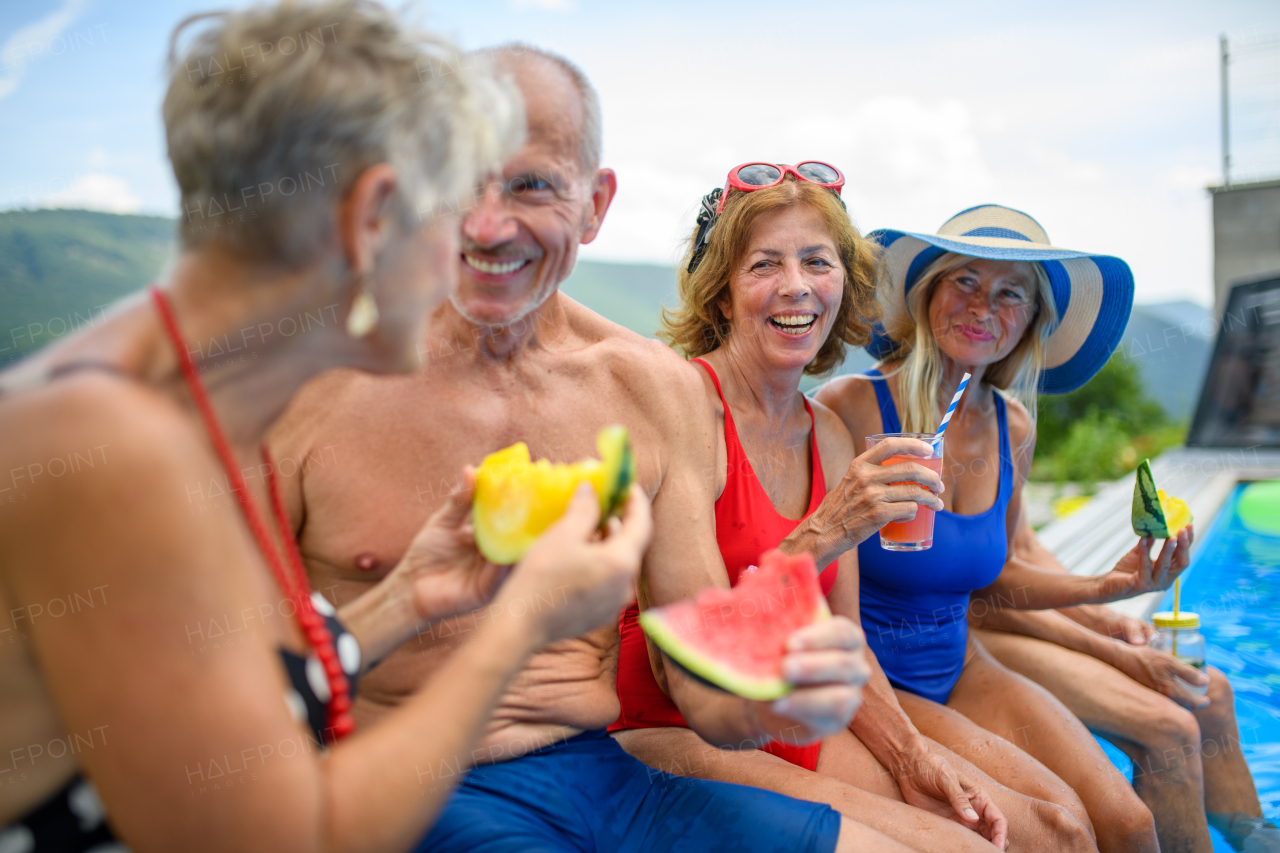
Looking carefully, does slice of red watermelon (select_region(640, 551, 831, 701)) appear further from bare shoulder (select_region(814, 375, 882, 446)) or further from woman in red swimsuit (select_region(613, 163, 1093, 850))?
bare shoulder (select_region(814, 375, 882, 446))

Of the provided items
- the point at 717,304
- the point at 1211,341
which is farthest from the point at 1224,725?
the point at 1211,341

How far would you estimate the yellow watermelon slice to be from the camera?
4.43ft

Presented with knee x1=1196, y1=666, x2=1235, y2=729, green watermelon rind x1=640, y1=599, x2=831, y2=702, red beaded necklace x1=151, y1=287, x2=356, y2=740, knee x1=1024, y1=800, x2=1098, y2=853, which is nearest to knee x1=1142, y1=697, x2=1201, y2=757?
knee x1=1196, y1=666, x2=1235, y2=729

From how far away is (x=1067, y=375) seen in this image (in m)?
3.77

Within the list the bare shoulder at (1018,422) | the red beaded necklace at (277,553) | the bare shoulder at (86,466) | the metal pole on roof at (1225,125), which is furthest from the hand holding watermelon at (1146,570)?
the metal pole on roof at (1225,125)

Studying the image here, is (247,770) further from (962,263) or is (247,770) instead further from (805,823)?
(962,263)

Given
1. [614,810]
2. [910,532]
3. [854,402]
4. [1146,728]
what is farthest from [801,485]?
[1146,728]

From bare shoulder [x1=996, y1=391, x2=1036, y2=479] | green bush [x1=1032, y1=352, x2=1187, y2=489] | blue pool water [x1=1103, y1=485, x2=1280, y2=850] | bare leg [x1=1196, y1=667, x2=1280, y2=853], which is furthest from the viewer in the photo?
green bush [x1=1032, y1=352, x2=1187, y2=489]

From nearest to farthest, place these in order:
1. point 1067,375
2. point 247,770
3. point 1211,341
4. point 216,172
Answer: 1. point 247,770
2. point 216,172
3. point 1067,375
4. point 1211,341

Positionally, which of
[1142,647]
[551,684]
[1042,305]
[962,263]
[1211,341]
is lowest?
[1211,341]

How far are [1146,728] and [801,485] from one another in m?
1.59

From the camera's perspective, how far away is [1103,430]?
12.3 meters

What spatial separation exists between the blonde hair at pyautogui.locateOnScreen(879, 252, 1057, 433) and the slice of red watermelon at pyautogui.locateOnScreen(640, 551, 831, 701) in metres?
1.62

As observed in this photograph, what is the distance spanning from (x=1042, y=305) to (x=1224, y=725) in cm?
176
